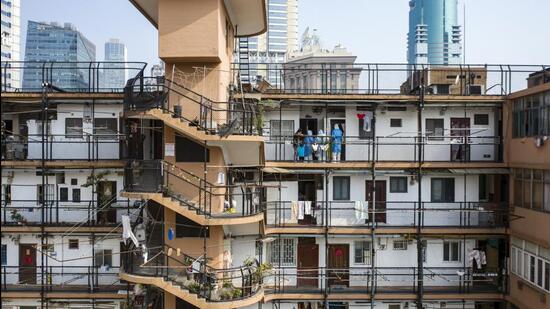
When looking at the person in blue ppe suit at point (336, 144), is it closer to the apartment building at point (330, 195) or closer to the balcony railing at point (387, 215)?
the apartment building at point (330, 195)

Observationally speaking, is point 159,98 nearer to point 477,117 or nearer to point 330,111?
point 330,111

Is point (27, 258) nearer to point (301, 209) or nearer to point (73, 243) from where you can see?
point (73, 243)

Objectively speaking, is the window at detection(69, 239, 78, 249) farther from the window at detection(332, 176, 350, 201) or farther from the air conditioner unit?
the air conditioner unit

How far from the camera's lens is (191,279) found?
56.3 feet

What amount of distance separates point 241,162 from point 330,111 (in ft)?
20.9

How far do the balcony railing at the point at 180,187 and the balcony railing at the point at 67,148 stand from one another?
6052 mm

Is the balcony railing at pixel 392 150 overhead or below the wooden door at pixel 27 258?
overhead

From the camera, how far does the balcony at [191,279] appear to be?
16578mm

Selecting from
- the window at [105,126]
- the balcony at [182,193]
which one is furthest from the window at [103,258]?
the balcony at [182,193]

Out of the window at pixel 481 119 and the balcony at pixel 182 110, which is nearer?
the balcony at pixel 182 110

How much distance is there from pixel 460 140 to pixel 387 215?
201 inches

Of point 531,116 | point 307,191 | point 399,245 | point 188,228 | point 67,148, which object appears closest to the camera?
point 188,228

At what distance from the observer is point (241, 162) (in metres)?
20.3

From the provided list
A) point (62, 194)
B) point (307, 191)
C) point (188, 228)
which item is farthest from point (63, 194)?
point (307, 191)
